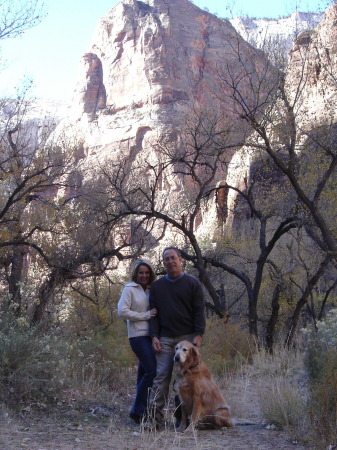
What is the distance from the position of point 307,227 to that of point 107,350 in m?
6.31

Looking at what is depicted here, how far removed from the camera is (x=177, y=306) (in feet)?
22.0

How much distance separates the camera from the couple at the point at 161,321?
671 cm

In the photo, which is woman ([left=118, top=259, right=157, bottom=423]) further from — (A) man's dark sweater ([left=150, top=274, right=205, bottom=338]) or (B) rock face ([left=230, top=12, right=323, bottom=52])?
(B) rock face ([left=230, top=12, right=323, bottom=52])

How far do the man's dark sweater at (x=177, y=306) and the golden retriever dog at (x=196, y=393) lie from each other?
0.31 m

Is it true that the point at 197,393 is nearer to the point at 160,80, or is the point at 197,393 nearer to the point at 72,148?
the point at 72,148

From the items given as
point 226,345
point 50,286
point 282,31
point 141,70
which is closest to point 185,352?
point 226,345

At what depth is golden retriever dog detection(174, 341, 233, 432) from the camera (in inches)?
253

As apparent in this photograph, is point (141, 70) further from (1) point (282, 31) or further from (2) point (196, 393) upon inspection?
(2) point (196, 393)

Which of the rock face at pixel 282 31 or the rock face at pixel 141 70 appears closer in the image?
the rock face at pixel 282 31

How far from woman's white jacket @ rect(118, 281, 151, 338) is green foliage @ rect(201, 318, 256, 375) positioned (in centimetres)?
587

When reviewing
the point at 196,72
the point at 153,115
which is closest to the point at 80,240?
the point at 153,115

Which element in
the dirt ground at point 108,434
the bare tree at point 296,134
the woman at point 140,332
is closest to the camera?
the dirt ground at point 108,434

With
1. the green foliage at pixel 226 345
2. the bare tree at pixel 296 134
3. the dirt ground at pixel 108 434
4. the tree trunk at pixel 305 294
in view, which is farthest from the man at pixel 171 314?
the tree trunk at pixel 305 294

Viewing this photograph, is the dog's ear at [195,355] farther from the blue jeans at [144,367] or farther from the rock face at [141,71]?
the rock face at [141,71]
